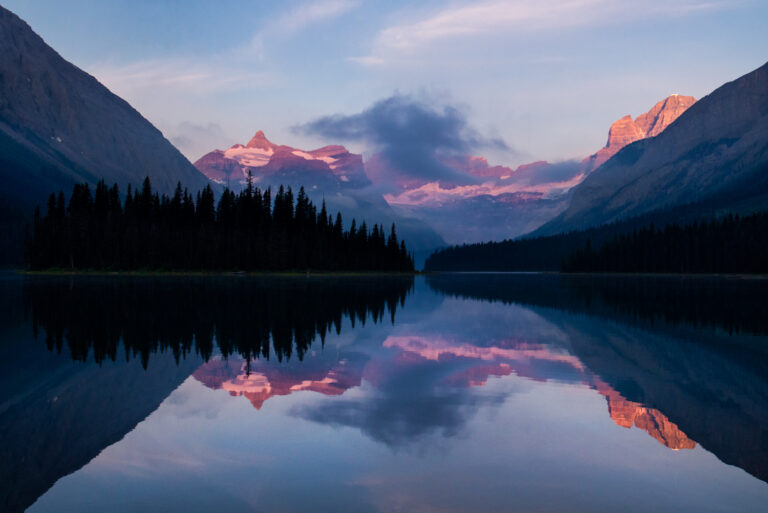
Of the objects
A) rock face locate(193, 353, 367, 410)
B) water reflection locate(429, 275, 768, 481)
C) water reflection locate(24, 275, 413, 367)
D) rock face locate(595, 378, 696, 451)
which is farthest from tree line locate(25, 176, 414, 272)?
rock face locate(595, 378, 696, 451)

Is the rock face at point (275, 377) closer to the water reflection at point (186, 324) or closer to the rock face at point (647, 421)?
the water reflection at point (186, 324)

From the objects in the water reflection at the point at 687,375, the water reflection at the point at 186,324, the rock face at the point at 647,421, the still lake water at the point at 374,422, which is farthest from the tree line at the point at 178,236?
the rock face at the point at 647,421

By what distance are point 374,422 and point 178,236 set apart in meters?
152

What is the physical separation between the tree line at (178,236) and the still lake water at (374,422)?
126 meters

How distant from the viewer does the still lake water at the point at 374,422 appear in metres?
11.5

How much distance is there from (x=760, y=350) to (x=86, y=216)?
156936mm

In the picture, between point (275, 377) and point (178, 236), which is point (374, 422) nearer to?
point (275, 377)

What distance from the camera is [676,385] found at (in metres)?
22.5

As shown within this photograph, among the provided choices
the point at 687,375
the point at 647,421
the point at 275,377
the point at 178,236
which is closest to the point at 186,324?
the point at 275,377

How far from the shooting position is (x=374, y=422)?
1667cm

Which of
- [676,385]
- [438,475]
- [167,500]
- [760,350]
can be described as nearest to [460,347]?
[676,385]

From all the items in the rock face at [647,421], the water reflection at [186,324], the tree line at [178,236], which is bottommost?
the rock face at [647,421]

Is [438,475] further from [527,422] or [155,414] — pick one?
[155,414]

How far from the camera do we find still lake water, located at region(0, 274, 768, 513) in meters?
11.5
